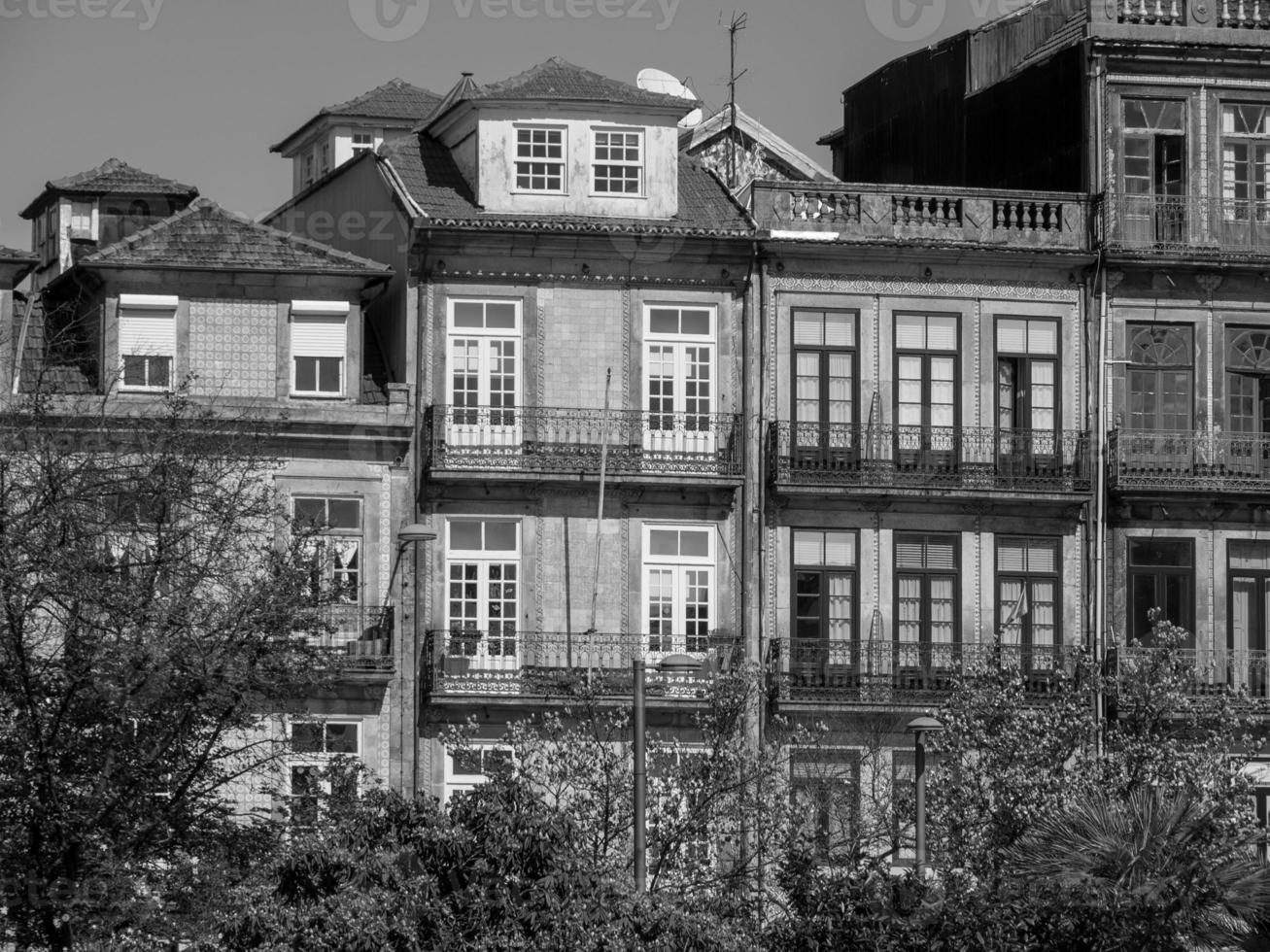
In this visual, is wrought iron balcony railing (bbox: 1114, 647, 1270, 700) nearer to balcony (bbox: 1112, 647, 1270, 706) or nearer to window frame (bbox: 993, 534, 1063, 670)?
balcony (bbox: 1112, 647, 1270, 706)

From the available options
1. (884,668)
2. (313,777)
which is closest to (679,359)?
(884,668)

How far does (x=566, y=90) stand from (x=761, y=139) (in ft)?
22.4

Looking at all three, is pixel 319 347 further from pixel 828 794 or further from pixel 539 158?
pixel 828 794

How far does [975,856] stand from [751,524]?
37.6 ft

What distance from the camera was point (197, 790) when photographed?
1553 inches

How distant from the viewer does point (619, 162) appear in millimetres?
51500

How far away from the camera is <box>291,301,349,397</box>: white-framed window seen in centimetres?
5012

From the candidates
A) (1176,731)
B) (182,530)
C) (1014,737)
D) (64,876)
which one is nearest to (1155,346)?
(1176,731)

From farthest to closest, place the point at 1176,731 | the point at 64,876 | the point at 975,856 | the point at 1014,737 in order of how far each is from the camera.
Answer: the point at 1176,731 < the point at 1014,737 < the point at 975,856 < the point at 64,876

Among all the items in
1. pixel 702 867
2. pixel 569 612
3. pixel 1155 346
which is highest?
pixel 1155 346

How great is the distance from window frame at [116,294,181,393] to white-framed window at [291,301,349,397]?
6.07 feet

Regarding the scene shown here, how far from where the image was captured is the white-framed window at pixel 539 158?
2019 inches

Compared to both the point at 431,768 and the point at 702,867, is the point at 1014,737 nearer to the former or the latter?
the point at 702,867

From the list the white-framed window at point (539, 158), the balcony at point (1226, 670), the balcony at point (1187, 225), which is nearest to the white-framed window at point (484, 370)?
the white-framed window at point (539, 158)
